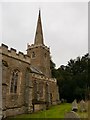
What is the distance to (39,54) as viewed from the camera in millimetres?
38594

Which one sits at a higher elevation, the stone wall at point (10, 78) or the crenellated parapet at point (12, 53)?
the crenellated parapet at point (12, 53)

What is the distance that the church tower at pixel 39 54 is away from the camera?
3859 cm

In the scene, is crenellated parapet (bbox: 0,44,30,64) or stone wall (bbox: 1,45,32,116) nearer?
stone wall (bbox: 1,45,32,116)

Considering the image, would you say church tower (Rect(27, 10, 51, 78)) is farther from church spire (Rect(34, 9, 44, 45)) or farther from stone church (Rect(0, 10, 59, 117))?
stone church (Rect(0, 10, 59, 117))

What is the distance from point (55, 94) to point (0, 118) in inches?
769

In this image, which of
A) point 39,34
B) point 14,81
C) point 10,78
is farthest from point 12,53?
point 39,34

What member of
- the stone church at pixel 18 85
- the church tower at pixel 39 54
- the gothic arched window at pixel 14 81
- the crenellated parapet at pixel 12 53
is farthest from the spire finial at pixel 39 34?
the gothic arched window at pixel 14 81

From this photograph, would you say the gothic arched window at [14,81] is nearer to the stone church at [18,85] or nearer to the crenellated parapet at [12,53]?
the stone church at [18,85]

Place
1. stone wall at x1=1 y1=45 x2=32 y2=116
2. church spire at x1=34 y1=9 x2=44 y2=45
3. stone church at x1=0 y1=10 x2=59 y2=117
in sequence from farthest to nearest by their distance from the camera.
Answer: church spire at x1=34 y1=9 x2=44 y2=45, stone church at x1=0 y1=10 x2=59 y2=117, stone wall at x1=1 y1=45 x2=32 y2=116

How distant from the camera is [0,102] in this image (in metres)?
17.8

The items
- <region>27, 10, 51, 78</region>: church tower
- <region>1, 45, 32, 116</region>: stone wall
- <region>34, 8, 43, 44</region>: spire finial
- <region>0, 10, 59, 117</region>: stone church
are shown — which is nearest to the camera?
<region>1, 45, 32, 116</region>: stone wall

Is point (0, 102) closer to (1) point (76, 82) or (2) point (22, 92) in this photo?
(2) point (22, 92)

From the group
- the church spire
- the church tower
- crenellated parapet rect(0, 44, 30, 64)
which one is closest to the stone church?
crenellated parapet rect(0, 44, 30, 64)

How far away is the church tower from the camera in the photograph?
127ft
